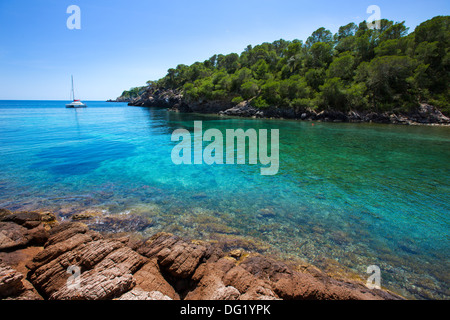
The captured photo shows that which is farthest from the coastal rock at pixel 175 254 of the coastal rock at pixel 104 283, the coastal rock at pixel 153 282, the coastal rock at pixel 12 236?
the coastal rock at pixel 12 236

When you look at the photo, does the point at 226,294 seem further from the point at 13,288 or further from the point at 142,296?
the point at 13,288

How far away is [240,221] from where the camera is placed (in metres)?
8.59

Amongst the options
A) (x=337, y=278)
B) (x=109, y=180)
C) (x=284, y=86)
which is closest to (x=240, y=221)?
(x=337, y=278)

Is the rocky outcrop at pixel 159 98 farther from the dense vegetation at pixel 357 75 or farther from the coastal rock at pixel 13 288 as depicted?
the coastal rock at pixel 13 288

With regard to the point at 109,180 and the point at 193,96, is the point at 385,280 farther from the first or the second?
the point at 193,96

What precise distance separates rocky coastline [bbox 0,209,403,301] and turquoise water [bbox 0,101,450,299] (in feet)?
4.26

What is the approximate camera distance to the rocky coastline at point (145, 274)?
13.7 ft

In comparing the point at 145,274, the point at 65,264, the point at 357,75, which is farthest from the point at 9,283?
the point at 357,75

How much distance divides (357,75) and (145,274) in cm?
6629

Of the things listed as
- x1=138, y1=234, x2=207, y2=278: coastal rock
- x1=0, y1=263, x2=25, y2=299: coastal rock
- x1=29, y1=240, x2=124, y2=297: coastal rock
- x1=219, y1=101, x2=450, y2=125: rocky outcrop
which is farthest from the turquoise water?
x1=219, y1=101, x2=450, y2=125: rocky outcrop

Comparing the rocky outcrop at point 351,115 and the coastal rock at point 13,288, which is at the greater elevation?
the rocky outcrop at point 351,115

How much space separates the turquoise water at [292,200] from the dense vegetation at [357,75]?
120ft

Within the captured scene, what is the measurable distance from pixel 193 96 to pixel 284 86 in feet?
116

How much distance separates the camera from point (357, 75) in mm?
52344
